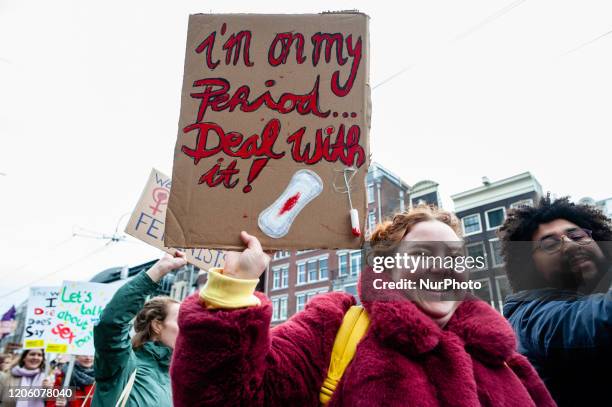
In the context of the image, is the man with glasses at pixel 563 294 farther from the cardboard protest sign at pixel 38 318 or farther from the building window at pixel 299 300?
the building window at pixel 299 300

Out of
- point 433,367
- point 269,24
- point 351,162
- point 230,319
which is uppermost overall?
point 269,24

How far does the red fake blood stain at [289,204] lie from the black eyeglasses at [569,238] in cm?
113

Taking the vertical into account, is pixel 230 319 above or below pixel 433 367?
above

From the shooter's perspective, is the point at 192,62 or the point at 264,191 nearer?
the point at 264,191

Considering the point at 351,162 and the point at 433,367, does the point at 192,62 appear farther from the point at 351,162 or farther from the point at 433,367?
the point at 433,367

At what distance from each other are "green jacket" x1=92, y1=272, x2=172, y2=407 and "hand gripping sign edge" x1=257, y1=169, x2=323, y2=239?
4.30 feet

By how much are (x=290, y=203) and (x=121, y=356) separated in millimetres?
1544

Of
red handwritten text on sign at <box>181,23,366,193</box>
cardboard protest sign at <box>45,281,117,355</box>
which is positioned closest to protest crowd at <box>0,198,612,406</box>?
red handwritten text on sign at <box>181,23,366,193</box>

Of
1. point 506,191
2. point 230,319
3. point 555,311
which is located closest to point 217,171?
point 230,319

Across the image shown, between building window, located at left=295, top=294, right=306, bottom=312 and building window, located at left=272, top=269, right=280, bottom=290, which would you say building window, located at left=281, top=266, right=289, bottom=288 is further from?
building window, located at left=295, top=294, right=306, bottom=312

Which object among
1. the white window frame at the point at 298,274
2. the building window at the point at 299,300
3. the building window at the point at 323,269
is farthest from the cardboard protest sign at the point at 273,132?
the white window frame at the point at 298,274

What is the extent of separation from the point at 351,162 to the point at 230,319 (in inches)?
29.2

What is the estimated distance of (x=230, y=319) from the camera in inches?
48.3

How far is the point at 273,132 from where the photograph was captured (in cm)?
167
